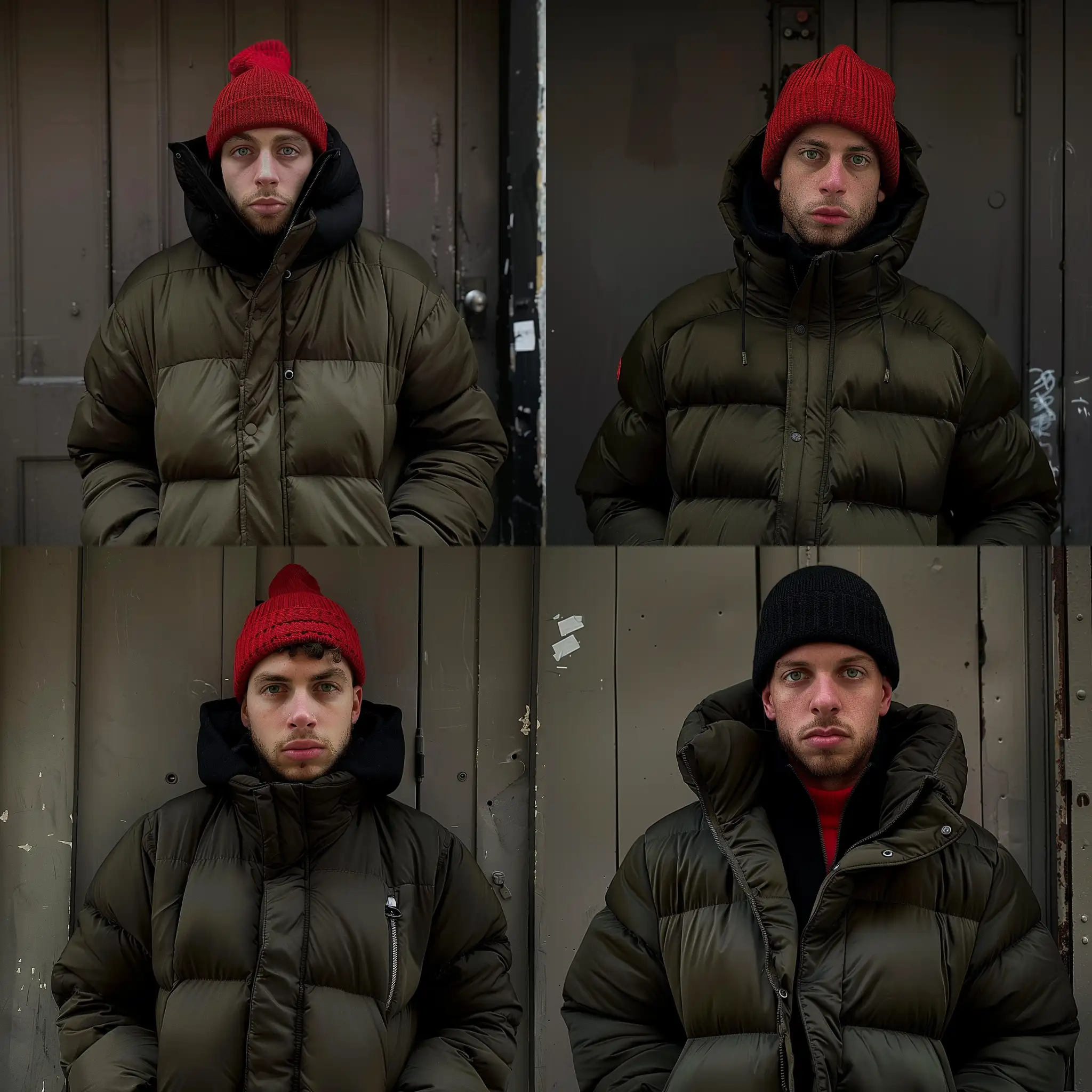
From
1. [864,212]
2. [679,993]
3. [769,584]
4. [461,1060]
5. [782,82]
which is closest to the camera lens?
[679,993]

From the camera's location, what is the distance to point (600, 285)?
529 cm

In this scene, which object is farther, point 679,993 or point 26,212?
point 26,212

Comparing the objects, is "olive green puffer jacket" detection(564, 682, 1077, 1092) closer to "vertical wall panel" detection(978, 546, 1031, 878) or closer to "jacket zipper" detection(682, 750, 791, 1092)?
"jacket zipper" detection(682, 750, 791, 1092)

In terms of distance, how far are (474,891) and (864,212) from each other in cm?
209

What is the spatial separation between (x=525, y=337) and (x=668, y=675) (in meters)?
1.29

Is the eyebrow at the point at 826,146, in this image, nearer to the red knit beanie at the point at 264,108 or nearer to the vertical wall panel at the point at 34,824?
the red knit beanie at the point at 264,108

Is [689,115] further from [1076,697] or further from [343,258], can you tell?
[1076,697]

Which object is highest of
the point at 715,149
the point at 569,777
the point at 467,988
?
the point at 715,149

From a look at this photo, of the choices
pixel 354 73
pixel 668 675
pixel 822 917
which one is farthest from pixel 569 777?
pixel 354 73

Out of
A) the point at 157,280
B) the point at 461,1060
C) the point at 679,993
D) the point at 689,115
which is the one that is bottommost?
the point at 461,1060

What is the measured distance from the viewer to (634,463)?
4.24 meters

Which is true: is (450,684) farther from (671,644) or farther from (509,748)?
(671,644)

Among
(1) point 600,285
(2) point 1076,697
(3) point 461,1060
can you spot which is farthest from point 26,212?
(2) point 1076,697

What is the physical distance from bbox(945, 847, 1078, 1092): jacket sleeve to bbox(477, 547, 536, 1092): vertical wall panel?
4.24 ft
